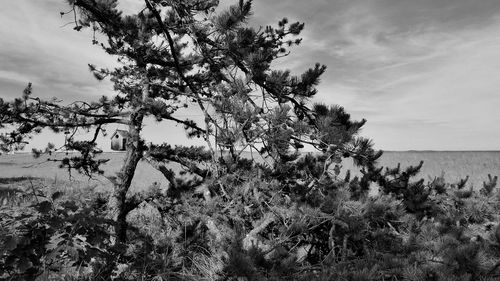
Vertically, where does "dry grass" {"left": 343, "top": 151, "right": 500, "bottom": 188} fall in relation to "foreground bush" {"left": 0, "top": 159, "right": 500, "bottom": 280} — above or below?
above

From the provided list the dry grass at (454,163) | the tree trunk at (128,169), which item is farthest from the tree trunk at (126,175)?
the dry grass at (454,163)

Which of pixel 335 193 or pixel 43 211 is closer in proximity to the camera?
pixel 43 211

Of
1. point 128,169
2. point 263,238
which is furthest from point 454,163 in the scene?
point 128,169

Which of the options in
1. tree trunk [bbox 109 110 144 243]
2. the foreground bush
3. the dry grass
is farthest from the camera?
the dry grass

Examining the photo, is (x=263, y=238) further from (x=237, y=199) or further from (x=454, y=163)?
(x=454, y=163)

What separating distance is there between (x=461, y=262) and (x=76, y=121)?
590 cm

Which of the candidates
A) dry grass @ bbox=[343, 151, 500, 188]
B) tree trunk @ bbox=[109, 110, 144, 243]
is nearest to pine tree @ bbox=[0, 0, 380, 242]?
tree trunk @ bbox=[109, 110, 144, 243]

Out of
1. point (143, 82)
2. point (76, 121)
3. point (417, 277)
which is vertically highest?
point (143, 82)

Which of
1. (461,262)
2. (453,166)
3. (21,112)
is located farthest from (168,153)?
(453,166)

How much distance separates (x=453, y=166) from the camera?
19.4 metres

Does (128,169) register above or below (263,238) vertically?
above

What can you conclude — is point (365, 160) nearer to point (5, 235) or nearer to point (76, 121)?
point (5, 235)

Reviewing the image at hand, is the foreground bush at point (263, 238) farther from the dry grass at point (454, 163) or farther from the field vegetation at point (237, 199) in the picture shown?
the dry grass at point (454, 163)

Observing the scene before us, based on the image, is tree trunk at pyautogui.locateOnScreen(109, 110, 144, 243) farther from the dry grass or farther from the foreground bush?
the dry grass
